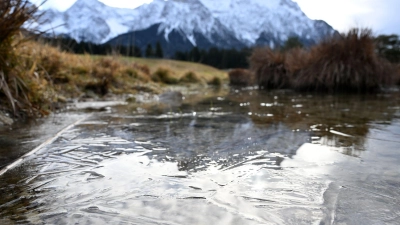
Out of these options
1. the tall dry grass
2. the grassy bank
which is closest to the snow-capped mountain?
the grassy bank

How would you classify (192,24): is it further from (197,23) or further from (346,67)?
(346,67)

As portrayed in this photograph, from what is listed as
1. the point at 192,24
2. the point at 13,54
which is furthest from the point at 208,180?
the point at 192,24

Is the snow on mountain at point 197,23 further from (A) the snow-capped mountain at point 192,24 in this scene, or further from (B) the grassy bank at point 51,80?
(B) the grassy bank at point 51,80

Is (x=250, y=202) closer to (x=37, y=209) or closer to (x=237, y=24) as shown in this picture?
(x=37, y=209)

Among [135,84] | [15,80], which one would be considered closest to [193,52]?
[135,84]

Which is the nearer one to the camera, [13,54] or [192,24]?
[13,54]

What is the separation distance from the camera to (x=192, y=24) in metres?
170

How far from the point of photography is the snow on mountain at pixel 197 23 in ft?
470

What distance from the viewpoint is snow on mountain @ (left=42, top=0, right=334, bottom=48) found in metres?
143

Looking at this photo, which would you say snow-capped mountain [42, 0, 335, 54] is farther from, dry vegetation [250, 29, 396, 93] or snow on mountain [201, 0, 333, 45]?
dry vegetation [250, 29, 396, 93]

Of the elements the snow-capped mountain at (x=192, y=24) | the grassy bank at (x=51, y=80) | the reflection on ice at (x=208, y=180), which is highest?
the snow-capped mountain at (x=192, y=24)

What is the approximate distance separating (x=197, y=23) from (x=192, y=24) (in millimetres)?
4500

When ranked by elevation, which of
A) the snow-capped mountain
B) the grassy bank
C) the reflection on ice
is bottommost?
the reflection on ice

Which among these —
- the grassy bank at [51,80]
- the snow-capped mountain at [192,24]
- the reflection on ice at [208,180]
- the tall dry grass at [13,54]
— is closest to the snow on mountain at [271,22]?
the snow-capped mountain at [192,24]
